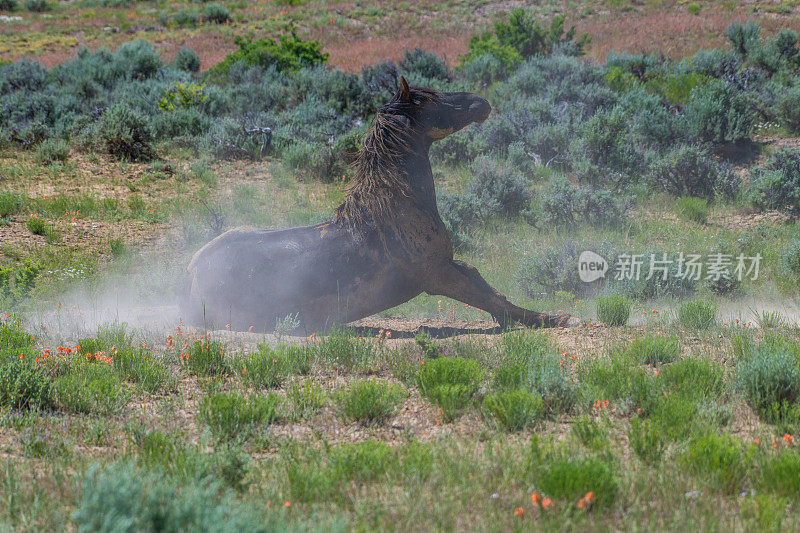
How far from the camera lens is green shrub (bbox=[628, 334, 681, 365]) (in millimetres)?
5516

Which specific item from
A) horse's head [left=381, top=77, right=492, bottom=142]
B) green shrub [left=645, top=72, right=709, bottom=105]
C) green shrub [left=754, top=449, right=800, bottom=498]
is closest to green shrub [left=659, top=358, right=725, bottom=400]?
green shrub [left=754, top=449, right=800, bottom=498]

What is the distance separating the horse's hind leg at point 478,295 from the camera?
23.3ft

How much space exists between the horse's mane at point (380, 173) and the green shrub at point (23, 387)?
3.26 m

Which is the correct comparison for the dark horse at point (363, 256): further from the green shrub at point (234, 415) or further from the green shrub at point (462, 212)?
the green shrub at point (462, 212)

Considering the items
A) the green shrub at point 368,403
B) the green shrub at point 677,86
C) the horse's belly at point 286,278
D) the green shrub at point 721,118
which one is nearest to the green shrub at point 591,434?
the green shrub at point 368,403

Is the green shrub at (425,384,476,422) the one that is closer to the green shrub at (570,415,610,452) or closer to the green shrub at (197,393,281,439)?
the green shrub at (570,415,610,452)

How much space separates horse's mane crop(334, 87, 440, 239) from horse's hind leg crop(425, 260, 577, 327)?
2.80 feet

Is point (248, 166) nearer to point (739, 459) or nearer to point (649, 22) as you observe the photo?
point (739, 459)

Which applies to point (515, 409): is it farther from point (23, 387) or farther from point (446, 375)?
point (23, 387)

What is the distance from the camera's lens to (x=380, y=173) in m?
6.91

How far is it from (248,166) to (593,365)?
10.7m

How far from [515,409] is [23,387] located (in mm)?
3327

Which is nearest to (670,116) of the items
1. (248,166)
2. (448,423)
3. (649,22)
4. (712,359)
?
(248,166)

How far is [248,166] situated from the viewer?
1433cm
